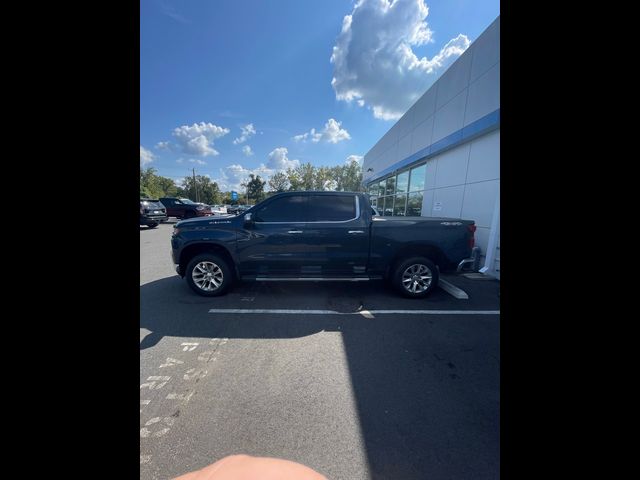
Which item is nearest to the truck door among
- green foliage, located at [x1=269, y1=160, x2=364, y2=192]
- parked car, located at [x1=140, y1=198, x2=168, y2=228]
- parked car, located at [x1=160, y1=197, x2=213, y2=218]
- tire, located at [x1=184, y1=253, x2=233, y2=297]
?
tire, located at [x1=184, y1=253, x2=233, y2=297]

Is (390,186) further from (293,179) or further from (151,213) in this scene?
(293,179)

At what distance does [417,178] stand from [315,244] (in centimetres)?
948

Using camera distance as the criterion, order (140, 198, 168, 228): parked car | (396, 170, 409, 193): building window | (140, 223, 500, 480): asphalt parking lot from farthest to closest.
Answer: (140, 198, 168, 228): parked car, (396, 170, 409, 193): building window, (140, 223, 500, 480): asphalt parking lot

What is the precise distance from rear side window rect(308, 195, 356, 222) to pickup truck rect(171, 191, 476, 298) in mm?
18

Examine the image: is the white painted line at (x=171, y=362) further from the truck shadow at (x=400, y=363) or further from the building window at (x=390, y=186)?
the building window at (x=390, y=186)

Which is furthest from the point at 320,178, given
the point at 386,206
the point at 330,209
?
the point at 330,209

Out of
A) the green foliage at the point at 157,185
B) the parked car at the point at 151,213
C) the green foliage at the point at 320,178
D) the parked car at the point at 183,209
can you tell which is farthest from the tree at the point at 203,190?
the parked car at the point at 151,213

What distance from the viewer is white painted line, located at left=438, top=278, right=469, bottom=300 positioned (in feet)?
15.0

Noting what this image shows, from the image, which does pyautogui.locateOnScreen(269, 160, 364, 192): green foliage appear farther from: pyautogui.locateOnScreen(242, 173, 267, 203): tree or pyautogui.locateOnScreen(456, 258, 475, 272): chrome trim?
pyautogui.locateOnScreen(456, 258, 475, 272): chrome trim

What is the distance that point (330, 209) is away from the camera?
432cm
